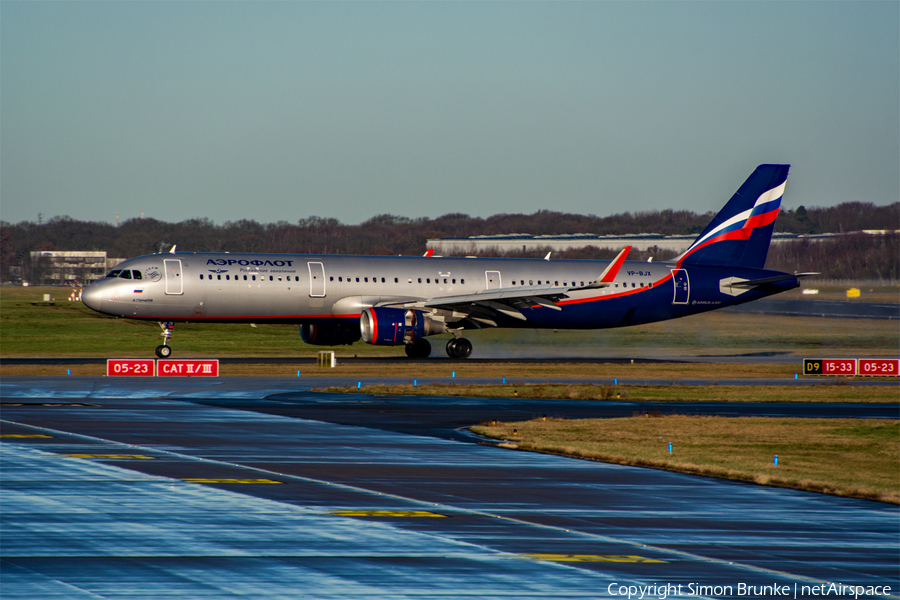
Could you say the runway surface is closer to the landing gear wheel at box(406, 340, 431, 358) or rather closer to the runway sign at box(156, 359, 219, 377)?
the runway sign at box(156, 359, 219, 377)

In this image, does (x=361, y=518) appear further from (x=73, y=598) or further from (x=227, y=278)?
(x=227, y=278)

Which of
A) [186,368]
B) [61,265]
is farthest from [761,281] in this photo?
[61,265]

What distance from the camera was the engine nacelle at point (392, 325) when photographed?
4478cm

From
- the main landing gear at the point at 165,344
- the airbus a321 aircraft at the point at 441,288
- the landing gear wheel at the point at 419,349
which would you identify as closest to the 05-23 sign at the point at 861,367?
the airbus a321 aircraft at the point at 441,288

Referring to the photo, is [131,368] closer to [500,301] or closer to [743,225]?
[500,301]

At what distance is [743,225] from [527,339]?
13.0 meters

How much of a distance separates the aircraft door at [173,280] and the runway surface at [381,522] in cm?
1987

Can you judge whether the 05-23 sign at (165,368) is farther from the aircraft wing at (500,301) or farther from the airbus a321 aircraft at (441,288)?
the aircraft wing at (500,301)

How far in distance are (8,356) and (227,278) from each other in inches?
568

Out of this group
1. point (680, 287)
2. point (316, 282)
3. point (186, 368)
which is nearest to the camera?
point (186, 368)

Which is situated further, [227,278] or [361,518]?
[227,278]

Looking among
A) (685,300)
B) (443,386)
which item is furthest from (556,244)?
(443,386)

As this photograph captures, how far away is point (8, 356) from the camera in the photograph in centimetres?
5109

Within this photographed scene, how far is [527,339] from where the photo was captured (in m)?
53.7
